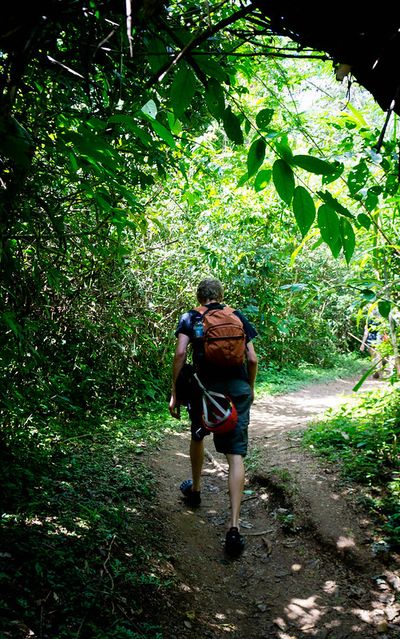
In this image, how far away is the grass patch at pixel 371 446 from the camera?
338cm

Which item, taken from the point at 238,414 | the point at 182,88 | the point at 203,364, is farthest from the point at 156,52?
the point at 238,414

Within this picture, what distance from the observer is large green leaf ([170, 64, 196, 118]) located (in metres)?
1.05

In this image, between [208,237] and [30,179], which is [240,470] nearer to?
[30,179]

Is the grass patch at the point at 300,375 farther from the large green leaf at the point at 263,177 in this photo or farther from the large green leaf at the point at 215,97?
the large green leaf at the point at 215,97

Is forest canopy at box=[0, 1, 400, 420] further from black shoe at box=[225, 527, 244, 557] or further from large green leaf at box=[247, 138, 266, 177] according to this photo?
black shoe at box=[225, 527, 244, 557]

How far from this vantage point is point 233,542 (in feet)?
10.4

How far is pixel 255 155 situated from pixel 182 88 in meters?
0.27

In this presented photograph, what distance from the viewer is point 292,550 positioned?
330 cm

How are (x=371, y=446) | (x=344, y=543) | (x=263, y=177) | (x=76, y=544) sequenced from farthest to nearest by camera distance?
(x=371, y=446)
(x=344, y=543)
(x=76, y=544)
(x=263, y=177)

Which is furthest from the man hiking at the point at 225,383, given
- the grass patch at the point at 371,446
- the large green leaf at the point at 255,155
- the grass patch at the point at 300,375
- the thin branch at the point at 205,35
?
the grass patch at the point at 300,375

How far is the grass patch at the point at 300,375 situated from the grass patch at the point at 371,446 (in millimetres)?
3611

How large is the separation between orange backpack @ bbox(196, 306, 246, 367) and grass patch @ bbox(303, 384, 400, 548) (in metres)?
1.59

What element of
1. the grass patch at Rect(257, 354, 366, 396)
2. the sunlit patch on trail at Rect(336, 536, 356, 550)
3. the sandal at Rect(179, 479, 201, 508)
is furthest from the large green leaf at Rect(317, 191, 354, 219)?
the grass patch at Rect(257, 354, 366, 396)

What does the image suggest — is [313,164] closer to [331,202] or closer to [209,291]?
[331,202]
